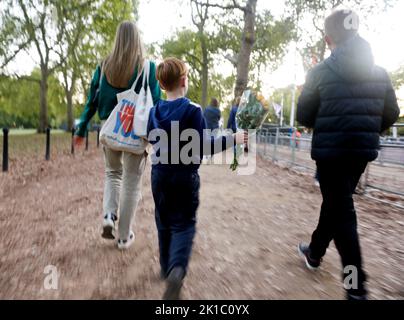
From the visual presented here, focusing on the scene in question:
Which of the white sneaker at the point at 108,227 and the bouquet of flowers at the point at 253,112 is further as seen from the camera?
the white sneaker at the point at 108,227

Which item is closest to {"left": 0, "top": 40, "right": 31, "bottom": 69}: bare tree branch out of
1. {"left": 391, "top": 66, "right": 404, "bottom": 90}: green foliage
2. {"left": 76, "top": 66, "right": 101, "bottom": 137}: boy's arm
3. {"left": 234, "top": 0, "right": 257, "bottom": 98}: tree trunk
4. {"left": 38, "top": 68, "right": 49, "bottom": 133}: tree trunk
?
{"left": 38, "top": 68, "right": 49, "bottom": 133}: tree trunk

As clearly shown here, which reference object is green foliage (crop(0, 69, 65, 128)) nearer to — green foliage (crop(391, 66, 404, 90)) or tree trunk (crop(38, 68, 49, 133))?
tree trunk (crop(38, 68, 49, 133))

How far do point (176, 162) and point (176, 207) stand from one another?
31 centimetres

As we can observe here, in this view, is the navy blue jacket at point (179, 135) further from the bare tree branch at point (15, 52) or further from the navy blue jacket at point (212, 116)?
the bare tree branch at point (15, 52)

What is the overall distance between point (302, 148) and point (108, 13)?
68.6ft

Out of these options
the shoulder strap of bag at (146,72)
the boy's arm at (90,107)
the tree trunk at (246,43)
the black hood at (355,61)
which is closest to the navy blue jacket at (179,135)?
the shoulder strap of bag at (146,72)

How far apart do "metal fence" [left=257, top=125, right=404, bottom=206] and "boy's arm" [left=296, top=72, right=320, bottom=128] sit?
4.23 metres

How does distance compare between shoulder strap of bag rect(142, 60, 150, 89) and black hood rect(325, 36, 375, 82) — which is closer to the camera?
black hood rect(325, 36, 375, 82)

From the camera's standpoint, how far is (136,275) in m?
2.65

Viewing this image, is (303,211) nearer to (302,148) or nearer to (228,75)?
(302,148)

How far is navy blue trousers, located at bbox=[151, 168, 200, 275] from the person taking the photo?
2238 millimetres

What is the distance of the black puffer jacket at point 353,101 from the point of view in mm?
2188

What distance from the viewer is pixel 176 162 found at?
2.26 meters

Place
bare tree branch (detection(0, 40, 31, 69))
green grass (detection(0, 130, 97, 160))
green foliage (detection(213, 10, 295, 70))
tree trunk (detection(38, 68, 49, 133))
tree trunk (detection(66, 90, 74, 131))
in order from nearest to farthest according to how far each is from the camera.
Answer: green grass (detection(0, 130, 97, 160)), green foliage (detection(213, 10, 295, 70)), bare tree branch (detection(0, 40, 31, 69)), tree trunk (detection(38, 68, 49, 133)), tree trunk (detection(66, 90, 74, 131))
